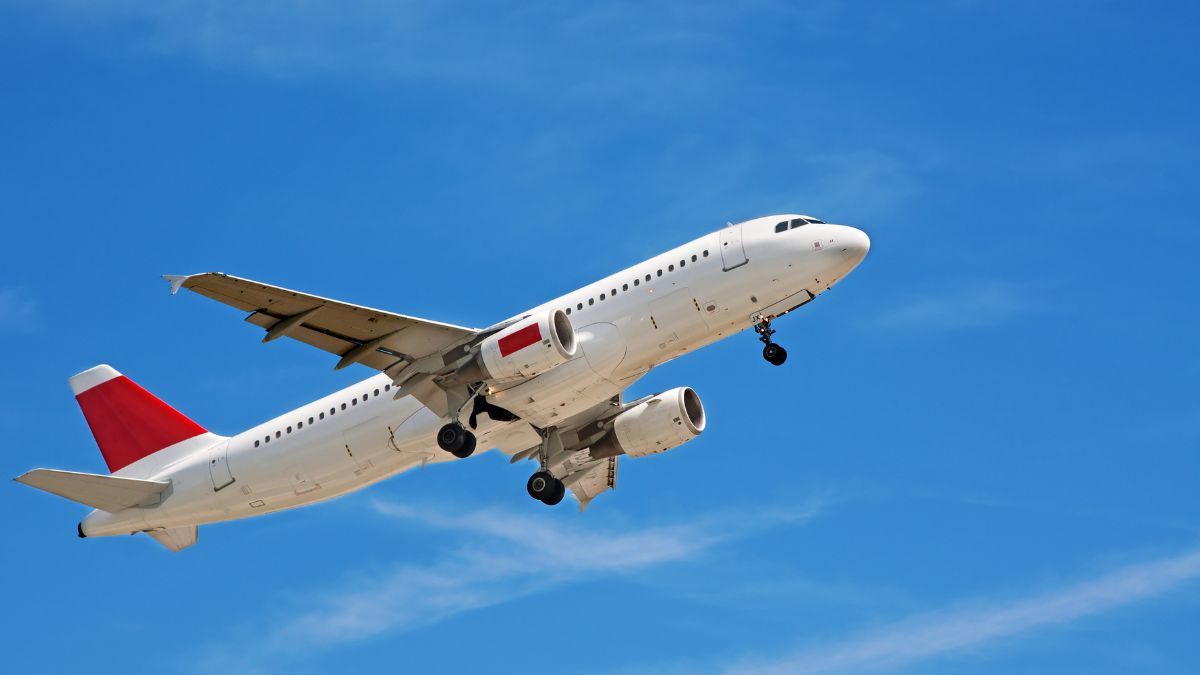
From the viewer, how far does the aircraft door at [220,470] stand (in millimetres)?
48000

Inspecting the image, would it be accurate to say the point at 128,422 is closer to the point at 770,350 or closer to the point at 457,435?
the point at 457,435

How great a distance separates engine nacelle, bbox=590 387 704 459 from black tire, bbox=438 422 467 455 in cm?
665

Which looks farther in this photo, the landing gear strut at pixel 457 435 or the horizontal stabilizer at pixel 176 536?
the horizontal stabilizer at pixel 176 536

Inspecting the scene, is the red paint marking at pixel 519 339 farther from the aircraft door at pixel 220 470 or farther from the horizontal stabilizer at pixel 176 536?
the horizontal stabilizer at pixel 176 536

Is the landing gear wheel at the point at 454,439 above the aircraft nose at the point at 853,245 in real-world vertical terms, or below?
below

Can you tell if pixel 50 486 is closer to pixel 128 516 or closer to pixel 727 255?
pixel 128 516

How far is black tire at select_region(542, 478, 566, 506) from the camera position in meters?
47.8

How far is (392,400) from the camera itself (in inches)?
1828

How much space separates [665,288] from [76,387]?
20.8 metres

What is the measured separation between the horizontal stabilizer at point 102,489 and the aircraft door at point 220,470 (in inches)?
69.0

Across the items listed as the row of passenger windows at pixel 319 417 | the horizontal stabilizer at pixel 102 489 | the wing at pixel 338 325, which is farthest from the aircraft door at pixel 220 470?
the wing at pixel 338 325

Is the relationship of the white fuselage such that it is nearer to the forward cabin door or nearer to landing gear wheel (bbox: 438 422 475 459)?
the forward cabin door

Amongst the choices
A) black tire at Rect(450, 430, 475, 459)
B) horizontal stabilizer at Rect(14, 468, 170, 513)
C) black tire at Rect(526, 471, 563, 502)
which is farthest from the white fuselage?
black tire at Rect(526, 471, 563, 502)

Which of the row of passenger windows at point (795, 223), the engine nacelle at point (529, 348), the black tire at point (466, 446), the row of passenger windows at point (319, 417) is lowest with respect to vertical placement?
the black tire at point (466, 446)
